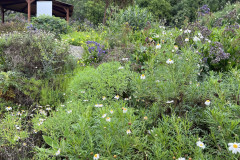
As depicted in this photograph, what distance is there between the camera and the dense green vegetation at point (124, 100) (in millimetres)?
1620

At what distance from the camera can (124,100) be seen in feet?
8.76

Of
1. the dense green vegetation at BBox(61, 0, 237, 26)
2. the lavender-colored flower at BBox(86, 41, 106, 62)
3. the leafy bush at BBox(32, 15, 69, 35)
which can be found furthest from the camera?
the dense green vegetation at BBox(61, 0, 237, 26)

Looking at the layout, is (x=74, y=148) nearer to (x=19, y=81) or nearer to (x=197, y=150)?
(x=197, y=150)

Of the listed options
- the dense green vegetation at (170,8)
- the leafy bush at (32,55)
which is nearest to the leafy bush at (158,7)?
the dense green vegetation at (170,8)

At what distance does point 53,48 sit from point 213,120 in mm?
3409

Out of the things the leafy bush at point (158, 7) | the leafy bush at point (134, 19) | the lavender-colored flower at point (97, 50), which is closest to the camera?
the lavender-colored flower at point (97, 50)

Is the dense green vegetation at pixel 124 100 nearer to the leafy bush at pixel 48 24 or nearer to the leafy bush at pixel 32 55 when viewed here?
the leafy bush at pixel 32 55

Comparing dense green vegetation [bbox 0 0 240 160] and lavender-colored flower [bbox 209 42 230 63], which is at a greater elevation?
lavender-colored flower [bbox 209 42 230 63]

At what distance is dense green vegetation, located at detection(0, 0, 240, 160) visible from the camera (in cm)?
162

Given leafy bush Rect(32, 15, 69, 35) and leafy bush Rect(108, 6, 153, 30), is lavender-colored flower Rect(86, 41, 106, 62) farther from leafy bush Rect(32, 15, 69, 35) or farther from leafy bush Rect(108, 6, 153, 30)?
leafy bush Rect(32, 15, 69, 35)

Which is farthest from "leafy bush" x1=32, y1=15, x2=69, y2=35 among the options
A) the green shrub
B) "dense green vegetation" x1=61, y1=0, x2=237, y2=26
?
"dense green vegetation" x1=61, y1=0, x2=237, y2=26

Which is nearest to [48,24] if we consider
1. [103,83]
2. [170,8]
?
[103,83]

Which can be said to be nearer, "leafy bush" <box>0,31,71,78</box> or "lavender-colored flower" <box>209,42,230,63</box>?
"lavender-colored flower" <box>209,42,230,63</box>


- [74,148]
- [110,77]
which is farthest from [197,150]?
[110,77]
